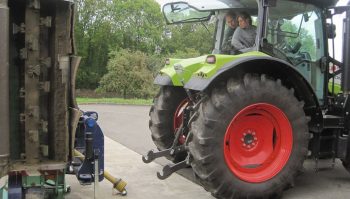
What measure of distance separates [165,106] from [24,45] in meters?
2.71

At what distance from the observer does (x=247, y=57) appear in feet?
15.8

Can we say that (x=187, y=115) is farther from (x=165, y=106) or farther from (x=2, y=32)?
(x=2, y=32)

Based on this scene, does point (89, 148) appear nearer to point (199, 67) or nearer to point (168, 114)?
point (199, 67)

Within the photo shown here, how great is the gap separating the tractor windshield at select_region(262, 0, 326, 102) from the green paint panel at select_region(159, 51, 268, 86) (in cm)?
62

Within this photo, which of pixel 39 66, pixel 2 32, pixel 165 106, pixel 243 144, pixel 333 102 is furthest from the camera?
pixel 165 106

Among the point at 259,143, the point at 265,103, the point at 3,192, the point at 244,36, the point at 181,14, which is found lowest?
the point at 3,192

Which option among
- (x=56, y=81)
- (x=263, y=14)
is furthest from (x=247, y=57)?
(x=56, y=81)

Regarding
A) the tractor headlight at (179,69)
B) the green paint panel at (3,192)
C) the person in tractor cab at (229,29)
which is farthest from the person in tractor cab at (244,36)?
the green paint panel at (3,192)

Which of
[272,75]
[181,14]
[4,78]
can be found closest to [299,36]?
[272,75]

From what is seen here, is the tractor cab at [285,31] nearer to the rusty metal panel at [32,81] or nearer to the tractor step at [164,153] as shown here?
the tractor step at [164,153]

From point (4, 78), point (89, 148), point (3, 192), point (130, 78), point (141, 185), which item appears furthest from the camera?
point (130, 78)

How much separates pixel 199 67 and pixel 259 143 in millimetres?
1171

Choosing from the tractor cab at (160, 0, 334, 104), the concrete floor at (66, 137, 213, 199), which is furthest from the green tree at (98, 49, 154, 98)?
the tractor cab at (160, 0, 334, 104)

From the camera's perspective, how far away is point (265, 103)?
4.92 m
